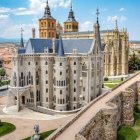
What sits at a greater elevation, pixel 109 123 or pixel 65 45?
pixel 65 45

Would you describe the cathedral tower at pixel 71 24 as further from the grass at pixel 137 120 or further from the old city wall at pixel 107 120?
the old city wall at pixel 107 120

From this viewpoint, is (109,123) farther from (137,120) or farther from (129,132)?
(137,120)

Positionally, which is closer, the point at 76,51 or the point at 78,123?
the point at 78,123

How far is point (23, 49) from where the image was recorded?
56719 mm

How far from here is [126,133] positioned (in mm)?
44875

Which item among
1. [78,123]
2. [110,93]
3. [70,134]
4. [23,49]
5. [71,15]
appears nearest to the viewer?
[70,134]

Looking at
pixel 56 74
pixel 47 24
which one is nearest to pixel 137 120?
pixel 56 74

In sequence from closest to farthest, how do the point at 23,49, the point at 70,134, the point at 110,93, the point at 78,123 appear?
the point at 70,134 < the point at 78,123 < the point at 110,93 < the point at 23,49

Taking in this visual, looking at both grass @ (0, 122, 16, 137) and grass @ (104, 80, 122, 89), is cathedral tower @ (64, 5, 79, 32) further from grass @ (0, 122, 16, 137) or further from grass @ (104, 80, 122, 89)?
grass @ (0, 122, 16, 137)

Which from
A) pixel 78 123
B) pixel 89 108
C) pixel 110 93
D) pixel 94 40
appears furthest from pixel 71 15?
pixel 78 123

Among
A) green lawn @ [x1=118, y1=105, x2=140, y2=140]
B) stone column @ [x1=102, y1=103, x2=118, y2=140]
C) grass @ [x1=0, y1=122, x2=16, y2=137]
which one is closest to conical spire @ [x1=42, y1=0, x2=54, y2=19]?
grass @ [x1=0, y1=122, x2=16, y2=137]

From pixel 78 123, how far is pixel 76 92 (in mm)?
21670

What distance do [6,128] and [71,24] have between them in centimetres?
6334

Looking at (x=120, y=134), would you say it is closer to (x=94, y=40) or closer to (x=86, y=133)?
(x=86, y=133)
